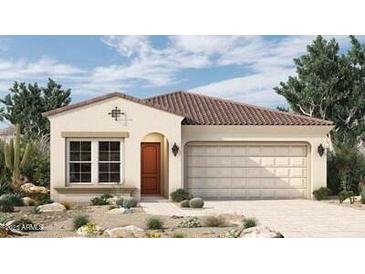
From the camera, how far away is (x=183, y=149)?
2272cm

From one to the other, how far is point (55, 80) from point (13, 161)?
4473 mm

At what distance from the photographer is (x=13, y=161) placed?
21719 mm

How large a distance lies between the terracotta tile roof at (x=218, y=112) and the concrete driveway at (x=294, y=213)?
2.80 metres

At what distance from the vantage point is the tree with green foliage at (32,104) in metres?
18.6

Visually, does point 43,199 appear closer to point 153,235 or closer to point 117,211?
point 117,211

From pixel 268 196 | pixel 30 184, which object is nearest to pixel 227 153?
pixel 268 196

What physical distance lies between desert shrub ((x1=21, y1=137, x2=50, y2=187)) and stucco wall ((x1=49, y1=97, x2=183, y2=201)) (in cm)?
47

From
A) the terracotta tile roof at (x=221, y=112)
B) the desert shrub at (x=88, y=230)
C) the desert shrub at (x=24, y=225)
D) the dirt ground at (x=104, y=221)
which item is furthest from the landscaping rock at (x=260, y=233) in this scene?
the terracotta tile roof at (x=221, y=112)

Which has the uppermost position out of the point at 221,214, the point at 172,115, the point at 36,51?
the point at 36,51

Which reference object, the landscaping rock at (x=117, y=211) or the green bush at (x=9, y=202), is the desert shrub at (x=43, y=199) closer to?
the green bush at (x=9, y=202)

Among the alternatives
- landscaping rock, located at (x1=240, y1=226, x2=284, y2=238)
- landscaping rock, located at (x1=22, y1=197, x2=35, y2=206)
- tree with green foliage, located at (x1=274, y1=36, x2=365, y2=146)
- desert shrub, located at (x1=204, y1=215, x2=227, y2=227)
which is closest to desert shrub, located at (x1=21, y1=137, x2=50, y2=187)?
landscaping rock, located at (x1=22, y1=197, x2=35, y2=206)

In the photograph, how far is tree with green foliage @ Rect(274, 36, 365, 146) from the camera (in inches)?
780
